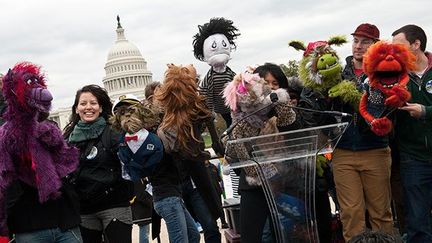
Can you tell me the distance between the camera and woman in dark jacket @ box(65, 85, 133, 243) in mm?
4234

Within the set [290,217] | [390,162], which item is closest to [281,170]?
[290,217]

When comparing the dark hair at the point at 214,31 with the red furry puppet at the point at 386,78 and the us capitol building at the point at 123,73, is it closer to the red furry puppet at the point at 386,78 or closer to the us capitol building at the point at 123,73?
the red furry puppet at the point at 386,78

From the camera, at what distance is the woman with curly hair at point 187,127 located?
4.21 meters

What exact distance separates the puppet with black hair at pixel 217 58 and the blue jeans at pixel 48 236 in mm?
1795

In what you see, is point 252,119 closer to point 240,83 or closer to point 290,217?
point 240,83

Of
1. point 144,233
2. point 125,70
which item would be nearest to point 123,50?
point 125,70

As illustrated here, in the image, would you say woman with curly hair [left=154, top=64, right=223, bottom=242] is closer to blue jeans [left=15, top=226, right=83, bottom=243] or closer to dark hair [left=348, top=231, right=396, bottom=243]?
blue jeans [left=15, top=226, right=83, bottom=243]

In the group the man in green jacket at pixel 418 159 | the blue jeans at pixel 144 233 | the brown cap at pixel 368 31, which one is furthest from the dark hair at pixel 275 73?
the blue jeans at pixel 144 233

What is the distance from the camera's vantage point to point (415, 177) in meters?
3.90

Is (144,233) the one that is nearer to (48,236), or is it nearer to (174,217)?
(174,217)

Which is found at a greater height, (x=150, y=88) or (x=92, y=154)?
(x=150, y=88)

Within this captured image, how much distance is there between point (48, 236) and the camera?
144 inches

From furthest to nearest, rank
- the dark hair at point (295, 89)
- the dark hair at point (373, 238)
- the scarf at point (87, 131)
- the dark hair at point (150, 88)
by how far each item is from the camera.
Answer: the dark hair at point (150, 88)
the dark hair at point (295, 89)
the scarf at point (87, 131)
the dark hair at point (373, 238)

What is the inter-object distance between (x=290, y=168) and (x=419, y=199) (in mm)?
1198
